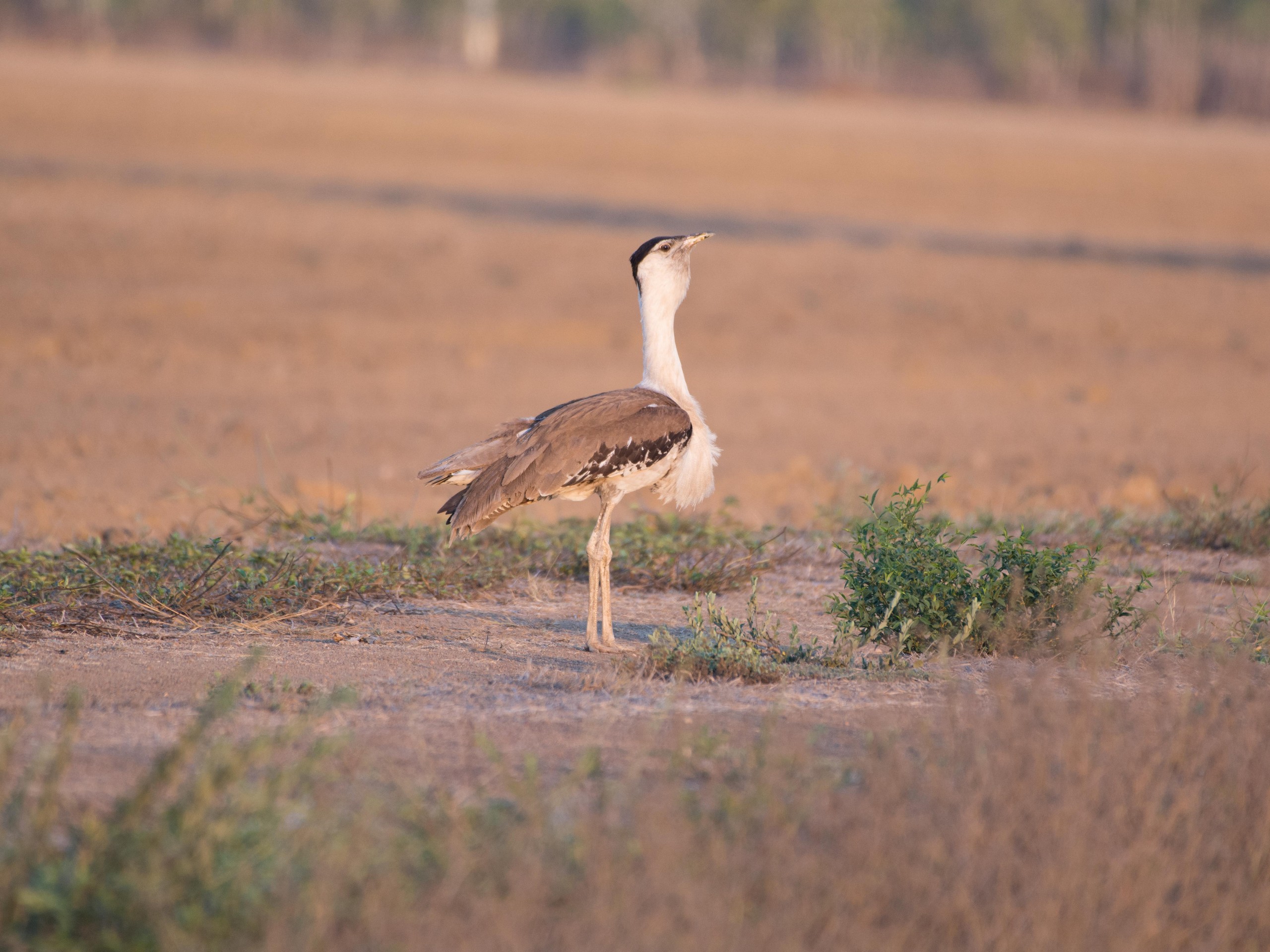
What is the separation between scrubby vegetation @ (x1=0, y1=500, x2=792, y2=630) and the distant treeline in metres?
39.4

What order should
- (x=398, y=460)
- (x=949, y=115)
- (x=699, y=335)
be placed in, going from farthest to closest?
1. (x=949, y=115)
2. (x=699, y=335)
3. (x=398, y=460)

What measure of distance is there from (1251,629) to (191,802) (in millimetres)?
3547

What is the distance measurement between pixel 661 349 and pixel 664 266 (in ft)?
0.96

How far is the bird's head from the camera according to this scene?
205 inches

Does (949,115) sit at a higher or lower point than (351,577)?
higher

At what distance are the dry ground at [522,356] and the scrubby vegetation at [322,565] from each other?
0.59 ft

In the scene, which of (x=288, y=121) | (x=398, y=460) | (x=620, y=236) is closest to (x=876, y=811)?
(x=398, y=460)

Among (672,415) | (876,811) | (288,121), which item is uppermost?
(288,121)

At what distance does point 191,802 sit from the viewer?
2881mm

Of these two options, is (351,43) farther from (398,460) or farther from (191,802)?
(191,802)

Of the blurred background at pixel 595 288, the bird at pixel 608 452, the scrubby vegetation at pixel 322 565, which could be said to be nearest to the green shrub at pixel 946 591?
the bird at pixel 608 452

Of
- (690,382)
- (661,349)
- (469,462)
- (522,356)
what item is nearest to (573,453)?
(469,462)

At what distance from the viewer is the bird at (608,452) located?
4.84 metres

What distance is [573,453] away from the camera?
4.82m
